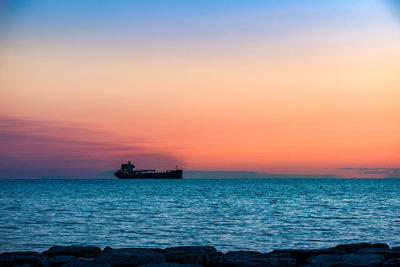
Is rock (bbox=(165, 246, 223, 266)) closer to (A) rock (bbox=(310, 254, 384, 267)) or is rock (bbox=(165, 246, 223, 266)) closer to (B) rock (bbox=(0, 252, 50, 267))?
(A) rock (bbox=(310, 254, 384, 267))

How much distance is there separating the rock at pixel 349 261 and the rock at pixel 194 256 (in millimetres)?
2178

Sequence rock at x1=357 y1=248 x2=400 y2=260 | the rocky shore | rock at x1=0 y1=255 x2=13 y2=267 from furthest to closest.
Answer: rock at x1=357 y1=248 x2=400 y2=260, rock at x1=0 y1=255 x2=13 y2=267, the rocky shore

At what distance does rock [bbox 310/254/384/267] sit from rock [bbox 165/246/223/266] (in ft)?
7.15

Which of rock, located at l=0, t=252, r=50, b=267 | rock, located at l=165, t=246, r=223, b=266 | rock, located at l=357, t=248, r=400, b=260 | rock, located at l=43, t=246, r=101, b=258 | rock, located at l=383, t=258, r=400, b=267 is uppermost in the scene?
rock, located at l=383, t=258, r=400, b=267

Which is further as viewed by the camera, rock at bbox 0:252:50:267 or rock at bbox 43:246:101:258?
rock at bbox 43:246:101:258

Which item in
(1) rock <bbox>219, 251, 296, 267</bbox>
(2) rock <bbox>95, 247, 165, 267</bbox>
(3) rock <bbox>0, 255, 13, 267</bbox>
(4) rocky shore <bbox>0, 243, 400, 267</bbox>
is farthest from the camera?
(3) rock <bbox>0, 255, 13, 267</bbox>

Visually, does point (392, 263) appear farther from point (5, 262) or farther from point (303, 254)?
point (5, 262)

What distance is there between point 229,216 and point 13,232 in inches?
528

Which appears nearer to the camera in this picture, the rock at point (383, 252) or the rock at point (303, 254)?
the rock at point (383, 252)

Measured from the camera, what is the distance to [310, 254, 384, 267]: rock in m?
9.18

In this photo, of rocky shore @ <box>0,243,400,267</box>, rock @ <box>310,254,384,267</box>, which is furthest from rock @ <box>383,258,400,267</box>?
rock @ <box>310,254,384,267</box>

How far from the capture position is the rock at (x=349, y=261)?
9180mm

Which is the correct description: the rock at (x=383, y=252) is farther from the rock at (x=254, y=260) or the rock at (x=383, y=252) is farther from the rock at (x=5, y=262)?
the rock at (x=5, y=262)

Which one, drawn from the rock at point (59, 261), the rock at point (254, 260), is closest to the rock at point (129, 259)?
the rock at point (59, 261)
